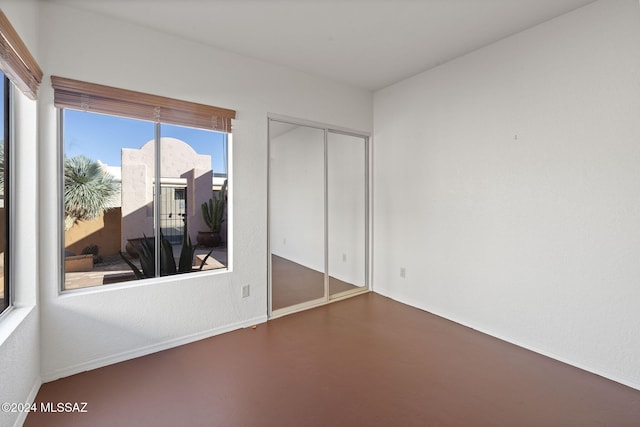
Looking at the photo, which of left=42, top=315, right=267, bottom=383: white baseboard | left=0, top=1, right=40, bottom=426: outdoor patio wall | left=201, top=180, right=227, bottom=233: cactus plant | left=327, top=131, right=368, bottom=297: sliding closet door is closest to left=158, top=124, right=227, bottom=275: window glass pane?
left=201, top=180, right=227, bottom=233: cactus plant

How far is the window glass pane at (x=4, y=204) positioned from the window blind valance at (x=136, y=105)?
320 millimetres

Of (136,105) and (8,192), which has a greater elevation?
(136,105)

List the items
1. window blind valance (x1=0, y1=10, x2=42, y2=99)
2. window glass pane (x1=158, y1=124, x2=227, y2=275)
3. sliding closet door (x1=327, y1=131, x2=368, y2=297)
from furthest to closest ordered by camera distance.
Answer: sliding closet door (x1=327, y1=131, x2=368, y2=297) → window glass pane (x1=158, y1=124, x2=227, y2=275) → window blind valance (x1=0, y1=10, x2=42, y2=99)

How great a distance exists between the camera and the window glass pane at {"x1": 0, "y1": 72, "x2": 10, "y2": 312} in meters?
1.74

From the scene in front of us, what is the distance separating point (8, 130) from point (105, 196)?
670mm

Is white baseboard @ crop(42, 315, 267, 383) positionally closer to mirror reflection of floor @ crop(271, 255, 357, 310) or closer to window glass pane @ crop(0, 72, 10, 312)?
mirror reflection of floor @ crop(271, 255, 357, 310)

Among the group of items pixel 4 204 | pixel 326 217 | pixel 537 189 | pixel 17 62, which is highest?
pixel 17 62

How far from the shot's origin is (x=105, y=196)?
7.70 ft

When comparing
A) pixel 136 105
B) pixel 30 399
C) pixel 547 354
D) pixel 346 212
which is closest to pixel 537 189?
pixel 547 354

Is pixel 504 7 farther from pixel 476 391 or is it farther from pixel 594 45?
pixel 476 391

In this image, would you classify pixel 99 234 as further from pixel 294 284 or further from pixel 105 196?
pixel 294 284

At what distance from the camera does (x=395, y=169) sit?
3.66 m

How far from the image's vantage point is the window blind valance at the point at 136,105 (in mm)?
2100

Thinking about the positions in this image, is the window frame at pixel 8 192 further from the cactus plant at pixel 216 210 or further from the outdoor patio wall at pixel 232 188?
the cactus plant at pixel 216 210
